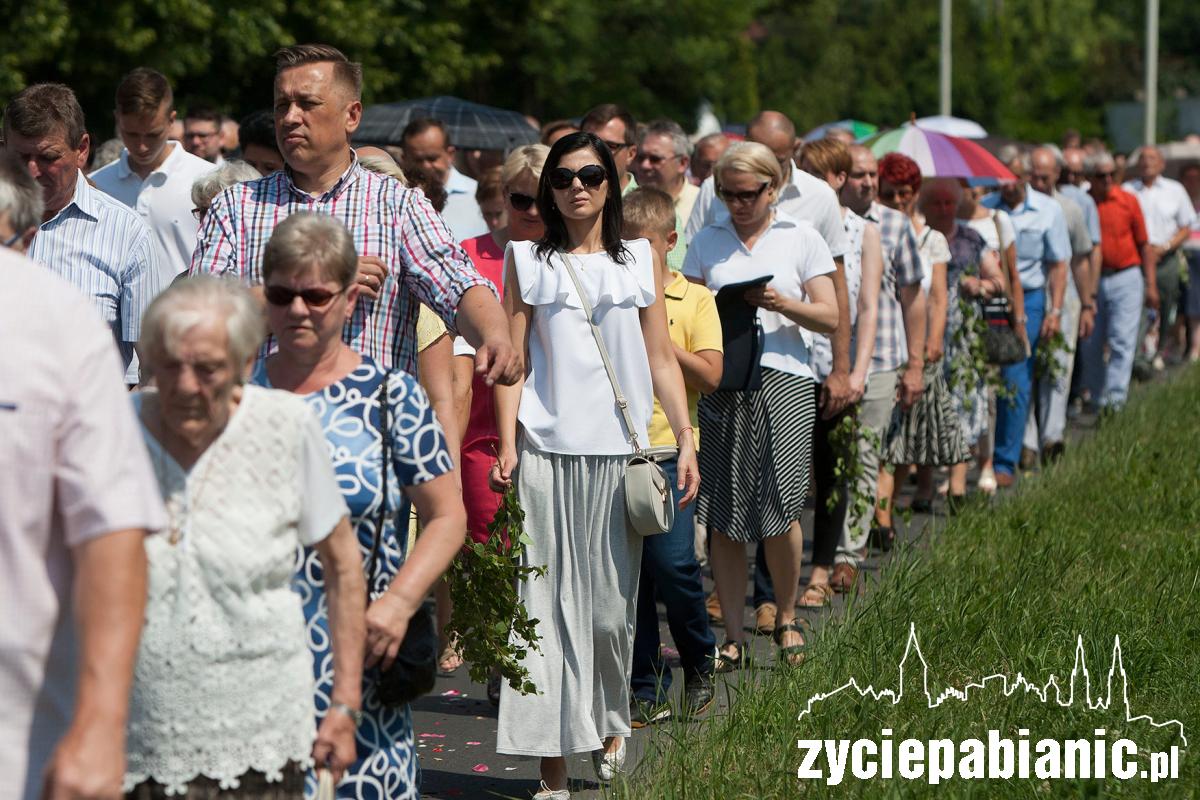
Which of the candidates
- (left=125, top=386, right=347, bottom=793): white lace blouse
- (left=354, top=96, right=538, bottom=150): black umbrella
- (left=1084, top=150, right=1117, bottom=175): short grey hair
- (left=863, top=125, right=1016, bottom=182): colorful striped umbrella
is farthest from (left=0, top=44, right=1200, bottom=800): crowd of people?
(left=1084, top=150, right=1117, bottom=175): short grey hair

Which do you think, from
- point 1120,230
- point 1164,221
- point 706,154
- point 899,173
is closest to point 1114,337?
point 1120,230

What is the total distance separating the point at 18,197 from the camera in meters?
3.54

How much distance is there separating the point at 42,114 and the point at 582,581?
229 centimetres

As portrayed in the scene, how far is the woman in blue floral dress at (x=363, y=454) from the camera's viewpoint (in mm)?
4055

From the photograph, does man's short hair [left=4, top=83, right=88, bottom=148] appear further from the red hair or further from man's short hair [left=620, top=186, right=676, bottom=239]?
the red hair

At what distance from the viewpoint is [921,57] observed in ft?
206

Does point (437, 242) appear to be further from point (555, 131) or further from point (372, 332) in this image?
point (555, 131)

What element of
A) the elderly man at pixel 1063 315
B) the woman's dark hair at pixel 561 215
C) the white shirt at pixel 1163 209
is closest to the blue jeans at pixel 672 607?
the woman's dark hair at pixel 561 215

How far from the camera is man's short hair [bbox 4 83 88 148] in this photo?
631cm

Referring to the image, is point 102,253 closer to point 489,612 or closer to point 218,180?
point 218,180

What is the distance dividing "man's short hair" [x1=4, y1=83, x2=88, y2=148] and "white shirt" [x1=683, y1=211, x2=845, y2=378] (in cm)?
275

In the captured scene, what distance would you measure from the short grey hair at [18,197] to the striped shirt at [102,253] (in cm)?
279

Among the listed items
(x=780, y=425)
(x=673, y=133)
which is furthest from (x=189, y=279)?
(x=673, y=133)

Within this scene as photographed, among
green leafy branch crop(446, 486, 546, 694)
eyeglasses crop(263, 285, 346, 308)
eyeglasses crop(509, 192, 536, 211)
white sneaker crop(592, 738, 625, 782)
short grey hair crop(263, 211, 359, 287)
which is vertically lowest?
white sneaker crop(592, 738, 625, 782)
